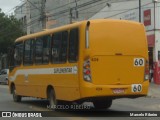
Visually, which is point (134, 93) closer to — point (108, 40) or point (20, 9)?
point (108, 40)

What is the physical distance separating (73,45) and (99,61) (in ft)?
3.66

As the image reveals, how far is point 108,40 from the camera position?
15562 millimetres

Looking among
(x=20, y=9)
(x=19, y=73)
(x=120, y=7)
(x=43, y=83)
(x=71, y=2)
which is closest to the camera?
(x=43, y=83)

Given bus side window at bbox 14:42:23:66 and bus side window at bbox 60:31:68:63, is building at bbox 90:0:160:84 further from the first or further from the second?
bus side window at bbox 60:31:68:63

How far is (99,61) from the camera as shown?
15.4m

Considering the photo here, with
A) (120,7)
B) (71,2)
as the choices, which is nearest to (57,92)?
(120,7)

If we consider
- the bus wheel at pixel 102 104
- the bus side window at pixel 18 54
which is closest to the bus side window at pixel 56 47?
the bus wheel at pixel 102 104

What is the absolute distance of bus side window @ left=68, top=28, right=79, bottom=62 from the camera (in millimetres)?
15660

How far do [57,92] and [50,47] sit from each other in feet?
5.86

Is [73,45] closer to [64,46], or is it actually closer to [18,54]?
[64,46]

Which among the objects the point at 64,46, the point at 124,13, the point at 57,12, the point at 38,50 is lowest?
the point at 38,50

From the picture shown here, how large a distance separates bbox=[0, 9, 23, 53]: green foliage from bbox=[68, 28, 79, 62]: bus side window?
4705cm

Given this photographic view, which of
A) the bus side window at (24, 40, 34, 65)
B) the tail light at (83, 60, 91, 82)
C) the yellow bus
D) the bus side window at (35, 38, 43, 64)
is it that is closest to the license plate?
the yellow bus

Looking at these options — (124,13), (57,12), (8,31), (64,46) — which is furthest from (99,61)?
(57,12)
